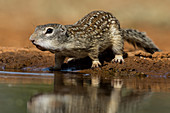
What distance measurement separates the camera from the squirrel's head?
656 centimetres

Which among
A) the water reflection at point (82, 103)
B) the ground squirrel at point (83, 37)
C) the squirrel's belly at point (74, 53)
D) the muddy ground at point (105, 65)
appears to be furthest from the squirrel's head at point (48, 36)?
the water reflection at point (82, 103)

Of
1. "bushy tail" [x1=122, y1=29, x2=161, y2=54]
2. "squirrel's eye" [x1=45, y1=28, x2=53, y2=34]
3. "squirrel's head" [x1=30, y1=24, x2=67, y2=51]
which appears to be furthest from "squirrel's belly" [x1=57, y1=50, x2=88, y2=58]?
"bushy tail" [x1=122, y1=29, x2=161, y2=54]

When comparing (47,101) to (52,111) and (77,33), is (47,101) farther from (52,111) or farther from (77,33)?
(77,33)

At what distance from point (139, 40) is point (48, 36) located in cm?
434

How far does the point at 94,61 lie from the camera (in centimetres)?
763

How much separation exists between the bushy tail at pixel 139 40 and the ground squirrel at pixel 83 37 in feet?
0.14

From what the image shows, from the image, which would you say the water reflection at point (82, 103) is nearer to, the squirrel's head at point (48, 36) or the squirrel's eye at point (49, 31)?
the squirrel's head at point (48, 36)

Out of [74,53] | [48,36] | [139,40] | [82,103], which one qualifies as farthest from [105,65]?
[82,103]

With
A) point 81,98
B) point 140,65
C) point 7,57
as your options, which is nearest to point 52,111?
point 81,98

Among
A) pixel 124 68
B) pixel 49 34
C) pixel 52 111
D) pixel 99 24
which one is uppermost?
pixel 99 24

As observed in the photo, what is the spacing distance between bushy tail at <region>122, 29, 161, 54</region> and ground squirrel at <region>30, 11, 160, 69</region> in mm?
43

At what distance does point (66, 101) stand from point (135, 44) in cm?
775

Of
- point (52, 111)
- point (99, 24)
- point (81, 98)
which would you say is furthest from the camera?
point (99, 24)

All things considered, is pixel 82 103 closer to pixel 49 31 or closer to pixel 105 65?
pixel 49 31
